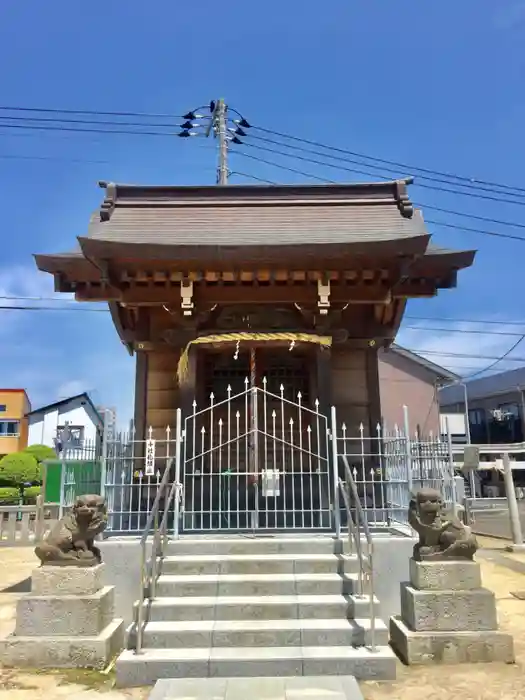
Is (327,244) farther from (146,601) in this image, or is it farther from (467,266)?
(146,601)

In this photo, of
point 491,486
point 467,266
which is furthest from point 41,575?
point 491,486

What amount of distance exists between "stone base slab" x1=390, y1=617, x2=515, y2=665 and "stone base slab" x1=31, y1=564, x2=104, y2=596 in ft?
10.7

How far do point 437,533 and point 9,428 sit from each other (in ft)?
132

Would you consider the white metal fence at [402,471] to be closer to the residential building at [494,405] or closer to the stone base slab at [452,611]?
the stone base slab at [452,611]

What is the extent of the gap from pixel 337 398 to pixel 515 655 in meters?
4.57

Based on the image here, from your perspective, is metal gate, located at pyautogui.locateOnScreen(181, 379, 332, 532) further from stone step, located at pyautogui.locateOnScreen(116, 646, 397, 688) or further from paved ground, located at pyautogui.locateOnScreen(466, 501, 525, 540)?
paved ground, located at pyautogui.locateOnScreen(466, 501, 525, 540)

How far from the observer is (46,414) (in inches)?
1577

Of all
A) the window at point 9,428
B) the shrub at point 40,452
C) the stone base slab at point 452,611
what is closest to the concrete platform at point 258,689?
the stone base slab at point 452,611

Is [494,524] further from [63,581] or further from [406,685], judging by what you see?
[63,581]

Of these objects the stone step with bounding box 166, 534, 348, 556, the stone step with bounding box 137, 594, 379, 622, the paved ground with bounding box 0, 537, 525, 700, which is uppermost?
the stone step with bounding box 166, 534, 348, 556

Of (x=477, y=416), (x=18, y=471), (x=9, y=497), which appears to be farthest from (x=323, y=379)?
(x=477, y=416)

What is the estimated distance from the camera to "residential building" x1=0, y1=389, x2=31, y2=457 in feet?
129

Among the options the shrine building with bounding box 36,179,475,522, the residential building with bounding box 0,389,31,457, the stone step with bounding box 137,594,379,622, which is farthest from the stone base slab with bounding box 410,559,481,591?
the residential building with bounding box 0,389,31,457

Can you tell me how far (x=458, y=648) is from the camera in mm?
5121
